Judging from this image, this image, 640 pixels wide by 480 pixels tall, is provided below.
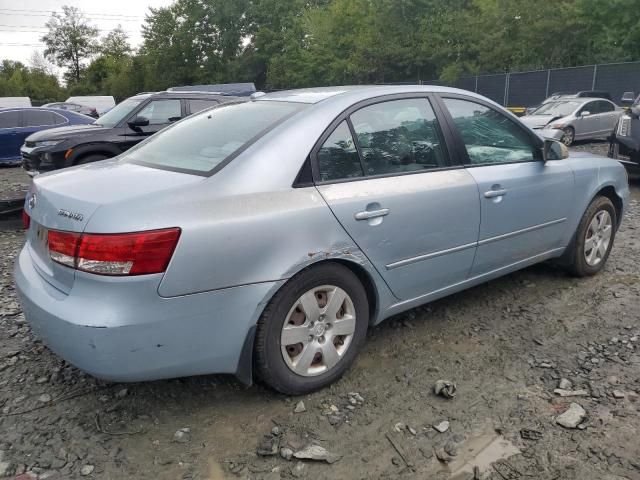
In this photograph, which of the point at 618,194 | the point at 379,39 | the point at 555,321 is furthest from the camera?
Answer: the point at 379,39

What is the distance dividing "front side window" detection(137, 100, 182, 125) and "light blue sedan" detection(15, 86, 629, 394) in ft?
19.9

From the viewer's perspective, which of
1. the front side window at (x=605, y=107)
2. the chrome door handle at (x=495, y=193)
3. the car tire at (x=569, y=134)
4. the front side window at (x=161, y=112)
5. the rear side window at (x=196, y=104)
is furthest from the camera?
the front side window at (x=605, y=107)

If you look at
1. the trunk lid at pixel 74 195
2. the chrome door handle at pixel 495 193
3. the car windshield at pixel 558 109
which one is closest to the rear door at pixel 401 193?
the chrome door handle at pixel 495 193

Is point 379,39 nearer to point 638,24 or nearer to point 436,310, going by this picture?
point 638,24

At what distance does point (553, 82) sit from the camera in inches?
996

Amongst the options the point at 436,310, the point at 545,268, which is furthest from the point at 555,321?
the point at 545,268

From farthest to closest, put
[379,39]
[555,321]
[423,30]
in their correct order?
[379,39] < [423,30] < [555,321]

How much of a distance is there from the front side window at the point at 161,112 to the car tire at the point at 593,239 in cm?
709

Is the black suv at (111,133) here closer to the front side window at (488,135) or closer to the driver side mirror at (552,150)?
the front side window at (488,135)

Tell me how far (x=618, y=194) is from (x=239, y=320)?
361 cm

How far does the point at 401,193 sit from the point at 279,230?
0.84 m

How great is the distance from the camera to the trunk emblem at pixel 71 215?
2.40 meters

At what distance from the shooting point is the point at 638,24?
2470 centimetres

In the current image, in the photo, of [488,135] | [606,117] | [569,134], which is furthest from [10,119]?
[606,117]
